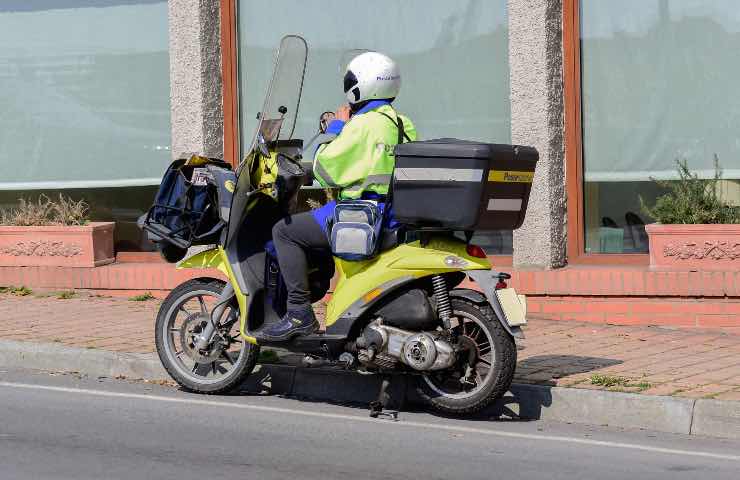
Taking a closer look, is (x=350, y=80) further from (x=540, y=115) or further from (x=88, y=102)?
(x=88, y=102)

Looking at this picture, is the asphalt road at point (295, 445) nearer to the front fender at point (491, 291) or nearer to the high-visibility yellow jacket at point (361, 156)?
the front fender at point (491, 291)

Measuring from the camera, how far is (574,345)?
33.2 feet

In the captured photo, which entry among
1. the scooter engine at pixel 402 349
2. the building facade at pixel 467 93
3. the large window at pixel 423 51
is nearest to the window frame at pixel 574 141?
the building facade at pixel 467 93

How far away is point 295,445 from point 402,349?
947 mm

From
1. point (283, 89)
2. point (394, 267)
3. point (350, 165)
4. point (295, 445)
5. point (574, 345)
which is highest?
point (283, 89)

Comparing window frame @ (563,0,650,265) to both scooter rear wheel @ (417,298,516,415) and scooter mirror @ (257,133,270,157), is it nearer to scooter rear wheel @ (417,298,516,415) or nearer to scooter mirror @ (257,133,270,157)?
scooter rear wheel @ (417,298,516,415)

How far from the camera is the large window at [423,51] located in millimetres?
12172

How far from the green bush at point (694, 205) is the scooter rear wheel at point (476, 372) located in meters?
3.44

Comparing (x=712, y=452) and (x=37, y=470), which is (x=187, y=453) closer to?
(x=37, y=470)

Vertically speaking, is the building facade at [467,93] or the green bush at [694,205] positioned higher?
the building facade at [467,93]

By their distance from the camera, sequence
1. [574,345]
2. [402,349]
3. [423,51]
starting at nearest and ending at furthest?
[402,349] < [574,345] < [423,51]

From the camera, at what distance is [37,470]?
22.5 feet

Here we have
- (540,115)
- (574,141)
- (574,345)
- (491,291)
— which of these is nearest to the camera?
(491,291)

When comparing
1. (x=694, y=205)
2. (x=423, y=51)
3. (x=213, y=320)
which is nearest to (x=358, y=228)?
(x=213, y=320)
